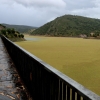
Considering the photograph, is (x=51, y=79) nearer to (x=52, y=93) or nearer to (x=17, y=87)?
(x=52, y=93)

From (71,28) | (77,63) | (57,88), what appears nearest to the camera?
(57,88)

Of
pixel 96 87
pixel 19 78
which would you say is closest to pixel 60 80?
pixel 19 78

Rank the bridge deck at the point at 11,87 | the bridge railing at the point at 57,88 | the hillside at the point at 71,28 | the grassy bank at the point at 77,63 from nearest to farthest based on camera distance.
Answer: the bridge railing at the point at 57,88, the bridge deck at the point at 11,87, the grassy bank at the point at 77,63, the hillside at the point at 71,28

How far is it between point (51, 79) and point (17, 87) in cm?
198

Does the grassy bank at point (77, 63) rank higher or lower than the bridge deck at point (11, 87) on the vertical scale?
lower

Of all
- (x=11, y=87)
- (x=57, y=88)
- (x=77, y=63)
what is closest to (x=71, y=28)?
(x=77, y=63)

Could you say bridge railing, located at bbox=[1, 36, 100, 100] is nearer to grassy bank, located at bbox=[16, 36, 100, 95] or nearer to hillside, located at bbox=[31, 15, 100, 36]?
grassy bank, located at bbox=[16, 36, 100, 95]

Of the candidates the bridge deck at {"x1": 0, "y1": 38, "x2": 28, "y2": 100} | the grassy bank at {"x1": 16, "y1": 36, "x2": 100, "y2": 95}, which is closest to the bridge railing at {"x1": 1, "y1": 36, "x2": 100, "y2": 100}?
the bridge deck at {"x1": 0, "y1": 38, "x2": 28, "y2": 100}

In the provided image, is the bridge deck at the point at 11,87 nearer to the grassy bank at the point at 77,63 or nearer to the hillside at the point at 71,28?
the grassy bank at the point at 77,63

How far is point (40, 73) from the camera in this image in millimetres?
2715

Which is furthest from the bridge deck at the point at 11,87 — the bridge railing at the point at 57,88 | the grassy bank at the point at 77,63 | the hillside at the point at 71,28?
the hillside at the point at 71,28

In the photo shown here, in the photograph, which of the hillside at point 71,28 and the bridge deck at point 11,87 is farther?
the hillside at point 71,28

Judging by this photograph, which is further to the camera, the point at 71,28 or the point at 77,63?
the point at 71,28

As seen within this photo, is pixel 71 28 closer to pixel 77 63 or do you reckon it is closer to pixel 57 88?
pixel 77 63
